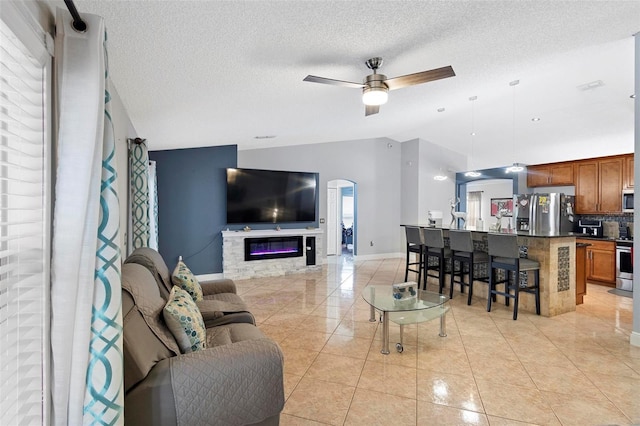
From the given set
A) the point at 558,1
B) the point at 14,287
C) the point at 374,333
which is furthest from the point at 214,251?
the point at 558,1

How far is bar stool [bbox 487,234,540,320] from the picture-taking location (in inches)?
150

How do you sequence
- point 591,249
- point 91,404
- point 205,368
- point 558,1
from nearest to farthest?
point 91,404, point 205,368, point 558,1, point 591,249

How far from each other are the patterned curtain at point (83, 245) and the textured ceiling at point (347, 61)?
0.34 m

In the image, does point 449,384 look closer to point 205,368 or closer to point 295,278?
point 205,368

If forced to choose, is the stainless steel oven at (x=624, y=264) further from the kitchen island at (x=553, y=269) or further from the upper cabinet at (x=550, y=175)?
the kitchen island at (x=553, y=269)

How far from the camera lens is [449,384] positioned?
8.04ft

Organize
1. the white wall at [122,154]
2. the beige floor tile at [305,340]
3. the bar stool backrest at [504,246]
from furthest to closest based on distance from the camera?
the bar stool backrest at [504,246]
the beige floor tile at [305,340]
the white wall at [122,154]

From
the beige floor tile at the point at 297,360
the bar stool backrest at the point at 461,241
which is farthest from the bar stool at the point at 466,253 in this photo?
the beige floor tile at the point at 297,360

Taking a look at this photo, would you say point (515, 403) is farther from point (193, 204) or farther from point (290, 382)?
point (193, 204)

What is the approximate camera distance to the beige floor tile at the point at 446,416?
2031mm

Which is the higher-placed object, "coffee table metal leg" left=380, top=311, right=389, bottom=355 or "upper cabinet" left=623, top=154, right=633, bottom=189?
"upper cabinet" left=623, top=154, right=633, bottom=189

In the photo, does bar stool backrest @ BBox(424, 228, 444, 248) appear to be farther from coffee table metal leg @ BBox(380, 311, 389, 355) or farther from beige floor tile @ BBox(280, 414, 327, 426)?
beige floor tile @ BBox(280, 414, 327, 426)

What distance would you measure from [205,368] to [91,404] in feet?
1.56

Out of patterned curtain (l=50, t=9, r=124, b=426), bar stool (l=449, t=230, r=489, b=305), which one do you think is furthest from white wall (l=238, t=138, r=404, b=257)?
patterned curtain (l=50, t=9, r=124, b=426)
